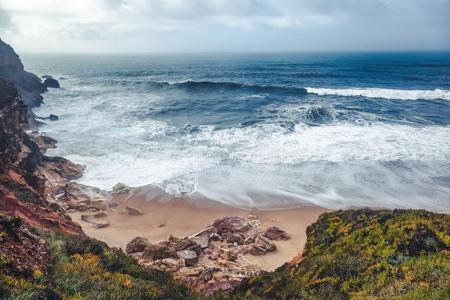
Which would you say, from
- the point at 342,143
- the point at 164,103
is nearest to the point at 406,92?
the point at 342,143

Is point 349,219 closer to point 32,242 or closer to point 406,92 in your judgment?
point 32,242

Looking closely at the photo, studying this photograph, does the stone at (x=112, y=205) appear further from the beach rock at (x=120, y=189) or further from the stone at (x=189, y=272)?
the stone at (x=189, y=272)

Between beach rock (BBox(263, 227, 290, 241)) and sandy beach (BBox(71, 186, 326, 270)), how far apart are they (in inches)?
9.8

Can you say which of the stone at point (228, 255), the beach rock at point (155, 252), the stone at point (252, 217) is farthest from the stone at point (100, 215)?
the stone at point (252, 217)

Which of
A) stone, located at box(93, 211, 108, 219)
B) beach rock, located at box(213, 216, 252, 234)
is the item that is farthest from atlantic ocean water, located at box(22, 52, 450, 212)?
stone, located at box(93, 211, 108, 219)

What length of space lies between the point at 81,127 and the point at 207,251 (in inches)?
1027

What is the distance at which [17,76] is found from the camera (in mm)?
52844

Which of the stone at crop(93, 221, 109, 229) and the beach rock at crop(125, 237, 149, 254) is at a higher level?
the beach rock at crop(125, 237, 149, 254)

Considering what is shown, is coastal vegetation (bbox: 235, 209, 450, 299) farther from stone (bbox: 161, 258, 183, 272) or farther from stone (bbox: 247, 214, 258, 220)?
stone (bbox: 247, 214, 258, 220)

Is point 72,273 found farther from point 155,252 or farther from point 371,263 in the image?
point 155,252

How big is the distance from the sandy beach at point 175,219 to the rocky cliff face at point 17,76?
120ft

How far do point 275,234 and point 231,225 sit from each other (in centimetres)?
200

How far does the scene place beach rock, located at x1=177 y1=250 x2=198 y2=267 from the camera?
507 inches

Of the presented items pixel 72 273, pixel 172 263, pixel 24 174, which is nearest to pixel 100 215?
pixel 24 174
